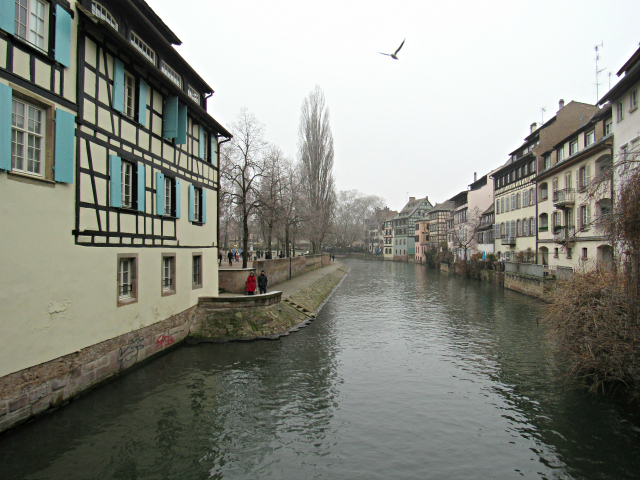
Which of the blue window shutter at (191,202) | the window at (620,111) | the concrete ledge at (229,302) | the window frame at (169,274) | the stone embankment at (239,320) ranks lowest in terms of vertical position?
the stone embankment at (239,320)

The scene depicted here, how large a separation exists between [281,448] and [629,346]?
728 centimetres

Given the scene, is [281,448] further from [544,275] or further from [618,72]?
[544,275]

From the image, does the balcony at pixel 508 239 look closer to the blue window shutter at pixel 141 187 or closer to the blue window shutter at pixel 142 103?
the blue window shutter at pixel 141 187

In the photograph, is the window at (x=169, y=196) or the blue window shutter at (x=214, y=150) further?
the blue window shutter at (x=214, y=150)

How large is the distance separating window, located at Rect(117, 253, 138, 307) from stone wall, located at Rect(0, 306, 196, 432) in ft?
3.11

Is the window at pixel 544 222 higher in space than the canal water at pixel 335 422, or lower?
higher

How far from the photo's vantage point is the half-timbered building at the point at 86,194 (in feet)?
22.8

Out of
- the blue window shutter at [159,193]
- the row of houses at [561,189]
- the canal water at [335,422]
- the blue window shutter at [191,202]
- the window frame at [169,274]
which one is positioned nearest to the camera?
the canal water at [335,422]

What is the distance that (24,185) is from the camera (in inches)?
279

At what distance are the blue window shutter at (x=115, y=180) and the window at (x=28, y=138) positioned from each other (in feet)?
6.47

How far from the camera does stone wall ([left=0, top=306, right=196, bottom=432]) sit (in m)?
6.86

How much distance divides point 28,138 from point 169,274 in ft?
21.5

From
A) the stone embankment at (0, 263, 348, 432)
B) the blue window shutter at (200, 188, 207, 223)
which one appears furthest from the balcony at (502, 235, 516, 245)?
the blue window shutter at (200, 188, 207, 223)

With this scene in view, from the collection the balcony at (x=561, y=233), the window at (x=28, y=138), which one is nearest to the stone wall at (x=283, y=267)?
the window at (x=28, y=138)
